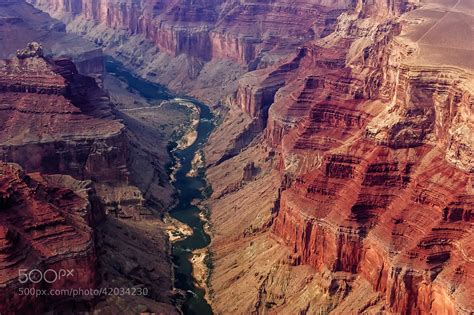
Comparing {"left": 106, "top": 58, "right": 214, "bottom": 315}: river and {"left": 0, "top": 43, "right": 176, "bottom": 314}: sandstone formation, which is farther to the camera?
{"left": 106, "top": 58, "right": 214, "bottom": 315}: river

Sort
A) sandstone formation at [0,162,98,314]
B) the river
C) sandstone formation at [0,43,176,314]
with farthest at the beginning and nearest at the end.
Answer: the river, sandstone formation at [0,43,176,314], sandstone formation at [0,162,98,314]

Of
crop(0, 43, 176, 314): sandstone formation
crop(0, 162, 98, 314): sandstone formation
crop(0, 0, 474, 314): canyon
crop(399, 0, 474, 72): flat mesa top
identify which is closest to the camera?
crop(0, 162, 98, 314): sandstone formation

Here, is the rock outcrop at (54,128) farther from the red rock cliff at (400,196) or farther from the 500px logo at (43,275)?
the 500px logo at (43,275)

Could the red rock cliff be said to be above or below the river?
above

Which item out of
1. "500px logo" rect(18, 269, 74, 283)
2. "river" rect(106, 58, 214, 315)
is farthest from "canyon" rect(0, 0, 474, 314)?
"river" rect(106, 58, 214, 315)

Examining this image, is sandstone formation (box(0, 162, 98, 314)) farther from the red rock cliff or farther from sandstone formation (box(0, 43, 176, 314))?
the red rock cliff

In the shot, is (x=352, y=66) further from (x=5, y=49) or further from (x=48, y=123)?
(x=5, y=49)

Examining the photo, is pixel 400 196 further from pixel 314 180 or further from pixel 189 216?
pixel 189 216

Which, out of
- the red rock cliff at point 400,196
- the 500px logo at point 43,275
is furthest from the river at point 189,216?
the 500px logo at point 43,275
